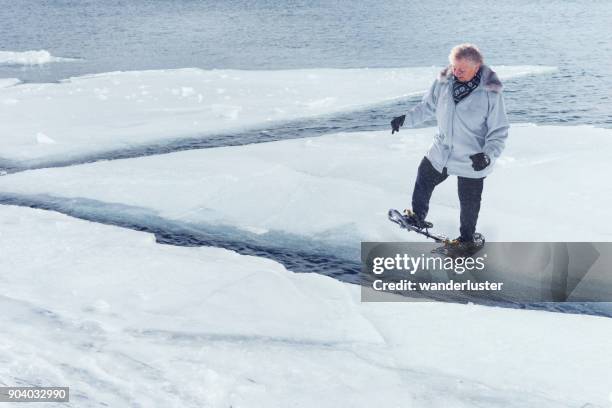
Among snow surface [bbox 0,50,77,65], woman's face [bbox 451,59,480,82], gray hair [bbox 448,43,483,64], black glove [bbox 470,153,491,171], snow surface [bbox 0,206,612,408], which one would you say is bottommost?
snow surface [bbox 0,206,612,408]

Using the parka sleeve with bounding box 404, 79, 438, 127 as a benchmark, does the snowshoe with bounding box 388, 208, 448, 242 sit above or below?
below

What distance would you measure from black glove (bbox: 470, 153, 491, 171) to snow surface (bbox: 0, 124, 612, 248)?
1.15 m

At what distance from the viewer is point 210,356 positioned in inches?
136

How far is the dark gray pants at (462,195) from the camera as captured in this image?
4.76m

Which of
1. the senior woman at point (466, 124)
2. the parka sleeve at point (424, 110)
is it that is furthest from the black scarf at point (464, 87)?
the parka sleeve at point (424, 110)

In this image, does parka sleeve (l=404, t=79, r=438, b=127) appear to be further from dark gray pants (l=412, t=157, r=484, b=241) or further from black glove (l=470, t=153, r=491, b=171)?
black glove (l=470, t=153, r=491, b=171)

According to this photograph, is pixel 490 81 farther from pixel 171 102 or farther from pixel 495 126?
pixel 171 102

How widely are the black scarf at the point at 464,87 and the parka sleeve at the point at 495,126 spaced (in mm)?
147

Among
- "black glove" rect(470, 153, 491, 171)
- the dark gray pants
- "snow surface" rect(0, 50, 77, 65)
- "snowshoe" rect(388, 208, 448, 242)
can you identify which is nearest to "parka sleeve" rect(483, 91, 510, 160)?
"black glove" rect(470, 153, 491, 171)

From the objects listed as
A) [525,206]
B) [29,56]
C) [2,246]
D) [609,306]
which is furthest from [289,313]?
[29,56]

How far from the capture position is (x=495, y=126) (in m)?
4.41

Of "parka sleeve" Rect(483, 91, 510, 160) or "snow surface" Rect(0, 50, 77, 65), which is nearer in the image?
"parka sleeve" Rect(483, 91, 510, 160)

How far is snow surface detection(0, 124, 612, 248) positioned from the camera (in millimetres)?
5629

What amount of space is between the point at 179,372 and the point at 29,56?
21555 mm
